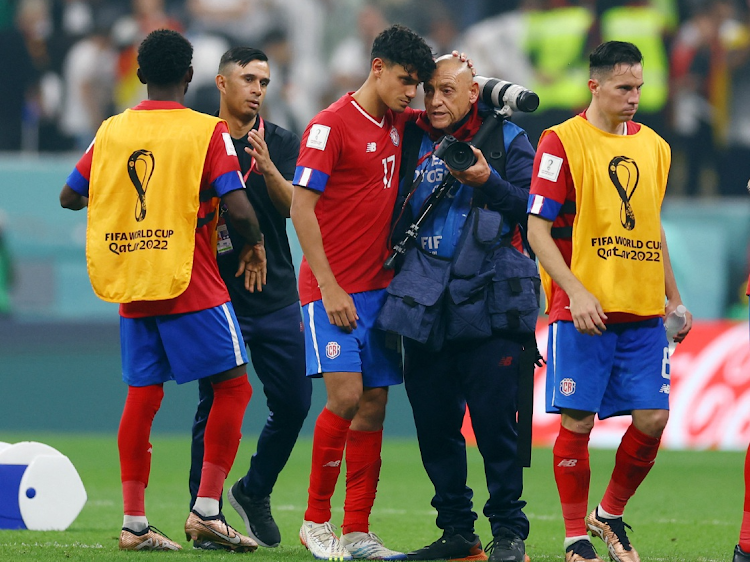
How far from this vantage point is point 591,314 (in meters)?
4.78

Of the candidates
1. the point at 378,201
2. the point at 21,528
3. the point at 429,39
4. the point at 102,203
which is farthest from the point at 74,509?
the point at 429,39

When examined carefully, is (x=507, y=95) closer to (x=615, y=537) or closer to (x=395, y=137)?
(x=395, y=137)

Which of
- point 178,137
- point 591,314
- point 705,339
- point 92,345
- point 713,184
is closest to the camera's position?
point 591,314

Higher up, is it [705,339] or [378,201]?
[378,201]

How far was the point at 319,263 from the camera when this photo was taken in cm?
505

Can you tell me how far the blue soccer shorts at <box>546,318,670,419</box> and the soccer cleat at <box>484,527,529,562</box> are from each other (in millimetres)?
567

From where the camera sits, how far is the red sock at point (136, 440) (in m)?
5.23

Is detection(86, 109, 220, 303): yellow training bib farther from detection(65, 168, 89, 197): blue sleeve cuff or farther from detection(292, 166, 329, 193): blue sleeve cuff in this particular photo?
detection(292, 166, 329, 193): blue sleeve cuff

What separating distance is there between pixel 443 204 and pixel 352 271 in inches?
19.5

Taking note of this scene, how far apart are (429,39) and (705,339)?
5692mm

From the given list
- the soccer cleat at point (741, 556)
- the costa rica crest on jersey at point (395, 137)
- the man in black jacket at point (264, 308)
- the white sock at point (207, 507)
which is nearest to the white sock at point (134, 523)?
the white sock at point (207, 507)

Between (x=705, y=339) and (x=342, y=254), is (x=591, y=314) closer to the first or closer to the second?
(x=342, y=254)

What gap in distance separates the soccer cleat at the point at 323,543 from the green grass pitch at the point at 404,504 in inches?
→ 2.9

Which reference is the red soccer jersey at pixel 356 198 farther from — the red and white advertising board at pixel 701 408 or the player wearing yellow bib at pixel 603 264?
the red and white advertising board at pixel 701 408
